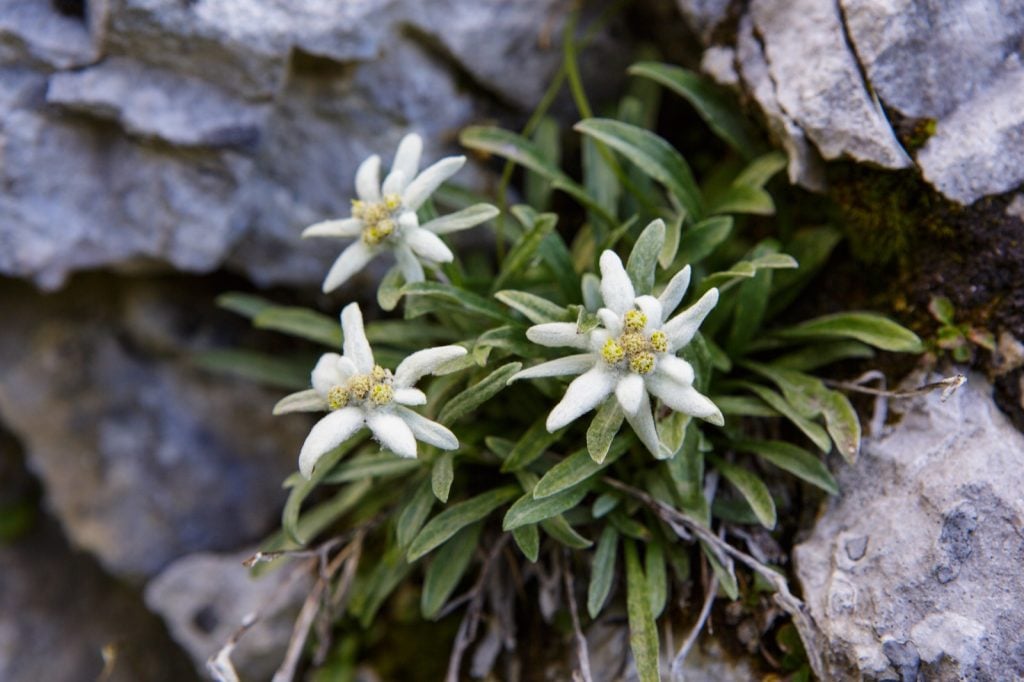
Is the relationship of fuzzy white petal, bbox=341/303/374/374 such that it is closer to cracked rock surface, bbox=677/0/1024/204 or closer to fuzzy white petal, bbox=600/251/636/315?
fuzzy white petal, bbox=600/251/636/315

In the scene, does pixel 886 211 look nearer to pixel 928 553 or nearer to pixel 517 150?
pixel 928 553

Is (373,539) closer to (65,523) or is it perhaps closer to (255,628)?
(255,628)

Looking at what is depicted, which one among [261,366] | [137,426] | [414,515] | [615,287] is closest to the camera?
[615,287]

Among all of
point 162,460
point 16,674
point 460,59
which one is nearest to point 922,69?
point 460,59

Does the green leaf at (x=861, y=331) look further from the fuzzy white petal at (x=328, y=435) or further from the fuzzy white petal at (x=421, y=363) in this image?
the fuzzy white petal at (x=328, y=435)

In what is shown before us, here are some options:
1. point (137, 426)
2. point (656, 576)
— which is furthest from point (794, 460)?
point (137, 426)

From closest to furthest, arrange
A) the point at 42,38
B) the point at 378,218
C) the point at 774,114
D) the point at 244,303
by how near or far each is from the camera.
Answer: the point at 378,218 < the point at 774,114 < the point at 42,38 < the point at 244,303
